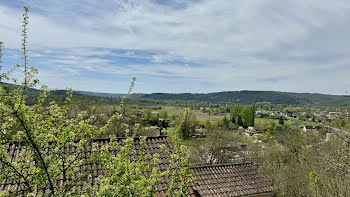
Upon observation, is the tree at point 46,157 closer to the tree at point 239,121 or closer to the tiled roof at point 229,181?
the tiled roof at point 229,181

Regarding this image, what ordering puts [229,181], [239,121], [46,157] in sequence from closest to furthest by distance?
[46,157] → [229,181] → [239,121]

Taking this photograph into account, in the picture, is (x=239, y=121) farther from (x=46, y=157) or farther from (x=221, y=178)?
(x=46, y=157)

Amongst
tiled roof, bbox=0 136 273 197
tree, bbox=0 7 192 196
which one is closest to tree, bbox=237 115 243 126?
tiled roof, bbox=0 136 273 197

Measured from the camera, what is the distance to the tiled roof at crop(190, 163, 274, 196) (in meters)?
8.64

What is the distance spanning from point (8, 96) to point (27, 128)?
→ 566mm

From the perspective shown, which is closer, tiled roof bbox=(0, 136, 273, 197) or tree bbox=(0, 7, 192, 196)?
tree bbox=(0, 7, 192, 196)

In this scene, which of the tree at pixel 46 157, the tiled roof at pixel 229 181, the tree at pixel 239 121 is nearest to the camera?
the tree at pixel 46 157

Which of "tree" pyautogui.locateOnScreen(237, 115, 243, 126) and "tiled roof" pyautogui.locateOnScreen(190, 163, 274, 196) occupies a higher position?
"tiled roof" pyautogui.locateOnScreen(190, 163, 274, 196)

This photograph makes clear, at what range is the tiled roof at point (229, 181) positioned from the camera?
28.4 ft

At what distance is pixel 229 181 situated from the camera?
31.1 feet

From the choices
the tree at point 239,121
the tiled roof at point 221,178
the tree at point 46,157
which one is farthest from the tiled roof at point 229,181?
the tree at point 239,121

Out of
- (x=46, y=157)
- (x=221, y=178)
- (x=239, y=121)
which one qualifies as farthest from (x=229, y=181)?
(x=239, y=121)

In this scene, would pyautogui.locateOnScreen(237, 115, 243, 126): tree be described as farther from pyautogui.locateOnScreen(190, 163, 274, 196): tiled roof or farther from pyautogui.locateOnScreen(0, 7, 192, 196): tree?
pyautogui.locateOnScreen(0, 7, 192, 196): tree

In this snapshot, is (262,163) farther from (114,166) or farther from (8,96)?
(8,96)
